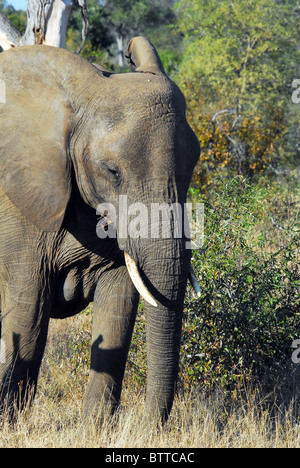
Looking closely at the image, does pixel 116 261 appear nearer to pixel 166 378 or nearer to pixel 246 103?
pixel 166 378

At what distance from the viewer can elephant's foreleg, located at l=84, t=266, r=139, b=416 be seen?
4.26 metres

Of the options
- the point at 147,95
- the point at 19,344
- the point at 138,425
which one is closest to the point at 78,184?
the point at 147,95

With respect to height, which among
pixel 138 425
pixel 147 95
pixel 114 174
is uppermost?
pixel 147 95

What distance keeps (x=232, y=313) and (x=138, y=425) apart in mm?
1448

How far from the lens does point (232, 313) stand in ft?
16.9

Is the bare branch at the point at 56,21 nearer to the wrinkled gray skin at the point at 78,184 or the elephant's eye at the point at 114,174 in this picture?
the wrinkled gray skin at the point at 78,184

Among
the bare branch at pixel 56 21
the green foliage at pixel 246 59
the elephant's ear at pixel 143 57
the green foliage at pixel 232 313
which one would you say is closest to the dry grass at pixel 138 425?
the green foliage at pixel 232 313

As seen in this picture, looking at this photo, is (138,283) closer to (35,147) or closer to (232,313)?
(35,147)

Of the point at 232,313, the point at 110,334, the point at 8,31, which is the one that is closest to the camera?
the point at 110,334

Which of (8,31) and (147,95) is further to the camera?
(8,31)

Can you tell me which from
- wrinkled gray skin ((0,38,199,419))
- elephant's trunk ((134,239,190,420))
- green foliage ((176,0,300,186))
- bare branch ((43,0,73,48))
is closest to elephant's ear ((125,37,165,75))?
wrinkled gray skin ((0,38,199,419))

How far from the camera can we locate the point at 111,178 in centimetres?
356

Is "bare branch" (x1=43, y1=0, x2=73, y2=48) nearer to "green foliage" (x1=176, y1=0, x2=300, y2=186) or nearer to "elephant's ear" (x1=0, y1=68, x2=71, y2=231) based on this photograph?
"elephant's ear" (x1=0, y1=68, x2=71, y2=231)

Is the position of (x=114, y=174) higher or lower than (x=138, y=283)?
higher
